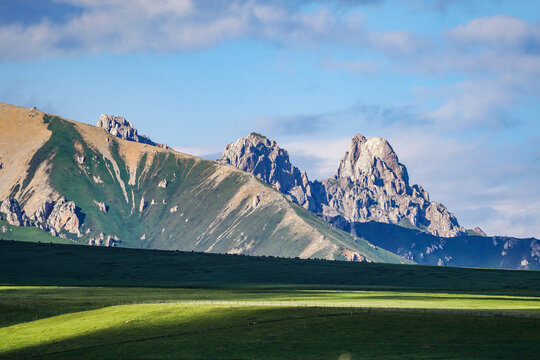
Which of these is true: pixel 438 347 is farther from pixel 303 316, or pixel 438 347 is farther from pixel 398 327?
pixel 303 316

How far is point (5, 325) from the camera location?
119 m

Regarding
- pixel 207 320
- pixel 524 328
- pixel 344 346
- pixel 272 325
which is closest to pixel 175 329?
pixel 207 320

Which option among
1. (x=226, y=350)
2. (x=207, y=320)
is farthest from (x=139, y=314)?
(x=226, y=350)

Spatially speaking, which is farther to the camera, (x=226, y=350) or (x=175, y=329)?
(x=175, y=329)

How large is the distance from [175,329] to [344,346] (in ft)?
94.2

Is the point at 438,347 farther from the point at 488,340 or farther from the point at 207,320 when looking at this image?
the point at 207,320

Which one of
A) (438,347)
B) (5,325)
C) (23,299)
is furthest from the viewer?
(23,299)

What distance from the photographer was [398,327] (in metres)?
100

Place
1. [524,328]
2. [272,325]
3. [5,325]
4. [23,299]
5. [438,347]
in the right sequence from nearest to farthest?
[438,347], [524,328], [272,325], [5,325], [23,299]

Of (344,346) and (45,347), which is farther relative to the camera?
(45,347)

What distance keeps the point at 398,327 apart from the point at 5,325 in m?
65.1

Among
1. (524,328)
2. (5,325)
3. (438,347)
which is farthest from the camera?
(5,325)

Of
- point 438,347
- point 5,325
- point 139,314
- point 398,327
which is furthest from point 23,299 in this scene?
point 438,347

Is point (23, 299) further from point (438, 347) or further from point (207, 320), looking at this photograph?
point (438, 347)
